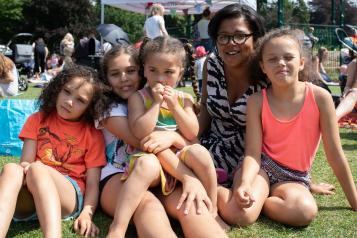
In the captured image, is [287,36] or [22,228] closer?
[22,228]

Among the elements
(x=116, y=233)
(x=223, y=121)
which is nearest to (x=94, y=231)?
(x=116, y=233)

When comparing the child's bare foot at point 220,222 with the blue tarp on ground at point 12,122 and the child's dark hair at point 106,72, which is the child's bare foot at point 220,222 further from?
the blue tarp on ground at point 12,122

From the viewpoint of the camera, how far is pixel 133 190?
7.07 feet

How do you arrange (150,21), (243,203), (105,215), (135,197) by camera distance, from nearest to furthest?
(135,197) < (243,203) < (105,215) < (150,21)

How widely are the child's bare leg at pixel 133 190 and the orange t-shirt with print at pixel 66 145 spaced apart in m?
0.47

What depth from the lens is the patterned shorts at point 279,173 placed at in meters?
2.60

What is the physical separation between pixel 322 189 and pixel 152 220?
4.64ft

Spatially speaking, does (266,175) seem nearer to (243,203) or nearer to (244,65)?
(243,203)

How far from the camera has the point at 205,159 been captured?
7.46 ft

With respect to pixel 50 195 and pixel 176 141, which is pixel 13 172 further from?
pixel 176 141

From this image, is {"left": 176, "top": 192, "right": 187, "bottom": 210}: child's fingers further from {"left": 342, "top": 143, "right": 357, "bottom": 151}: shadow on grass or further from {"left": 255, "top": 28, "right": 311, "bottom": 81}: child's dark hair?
{"left": 342, "top": 143, "right": 357, "bottom": 151}: shadow on grass

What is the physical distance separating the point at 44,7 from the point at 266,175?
44288 mm

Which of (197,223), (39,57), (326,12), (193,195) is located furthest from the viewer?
(326,12)

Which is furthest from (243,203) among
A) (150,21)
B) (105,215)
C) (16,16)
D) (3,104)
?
(16,16)
